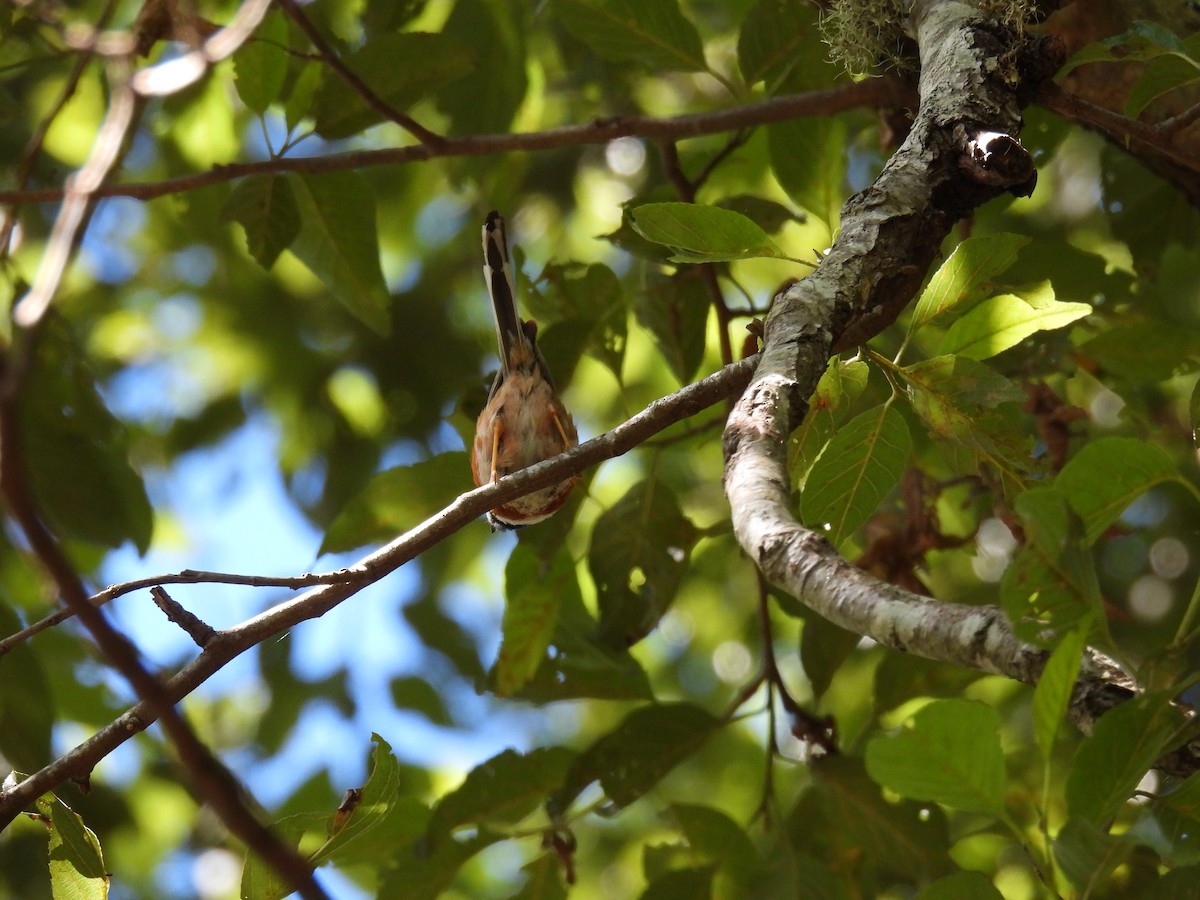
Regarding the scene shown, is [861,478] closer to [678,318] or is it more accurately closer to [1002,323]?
[1002,323]

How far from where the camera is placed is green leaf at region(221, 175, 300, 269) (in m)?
3.58

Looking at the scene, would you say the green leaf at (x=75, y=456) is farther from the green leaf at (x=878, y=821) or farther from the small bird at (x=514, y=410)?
the green leaf at (x=878, y=821)

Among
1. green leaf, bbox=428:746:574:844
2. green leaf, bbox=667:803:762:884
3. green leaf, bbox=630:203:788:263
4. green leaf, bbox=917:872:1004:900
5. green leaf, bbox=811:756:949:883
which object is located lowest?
green leaf, bbox=667:803:762:884

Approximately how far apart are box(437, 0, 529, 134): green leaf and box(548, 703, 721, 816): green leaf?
2301 millimetres

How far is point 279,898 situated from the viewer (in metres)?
2.28

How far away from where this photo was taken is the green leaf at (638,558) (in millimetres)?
3582

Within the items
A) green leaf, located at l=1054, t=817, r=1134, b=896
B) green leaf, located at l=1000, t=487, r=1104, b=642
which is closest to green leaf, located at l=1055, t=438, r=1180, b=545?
green leaf, located at l=1000, t=487, r=1104, b=642

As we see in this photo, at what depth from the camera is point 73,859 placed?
234 centimetres

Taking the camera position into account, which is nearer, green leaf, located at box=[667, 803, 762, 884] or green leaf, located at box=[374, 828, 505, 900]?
green leaf, located at box=[374, 828, 505, 900]

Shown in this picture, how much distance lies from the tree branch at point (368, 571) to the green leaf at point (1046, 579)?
0.86 m

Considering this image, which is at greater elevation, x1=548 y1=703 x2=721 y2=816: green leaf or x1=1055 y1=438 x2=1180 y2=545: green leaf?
x1=1055 y1=438 x2=1180 y2=545: green leaf

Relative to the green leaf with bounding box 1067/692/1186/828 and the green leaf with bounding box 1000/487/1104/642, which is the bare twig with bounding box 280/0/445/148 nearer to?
the green leaf with bounding box 1000/487/1104/642

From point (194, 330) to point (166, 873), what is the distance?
2.99 m

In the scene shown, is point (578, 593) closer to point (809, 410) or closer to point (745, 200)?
point (745, 200)
